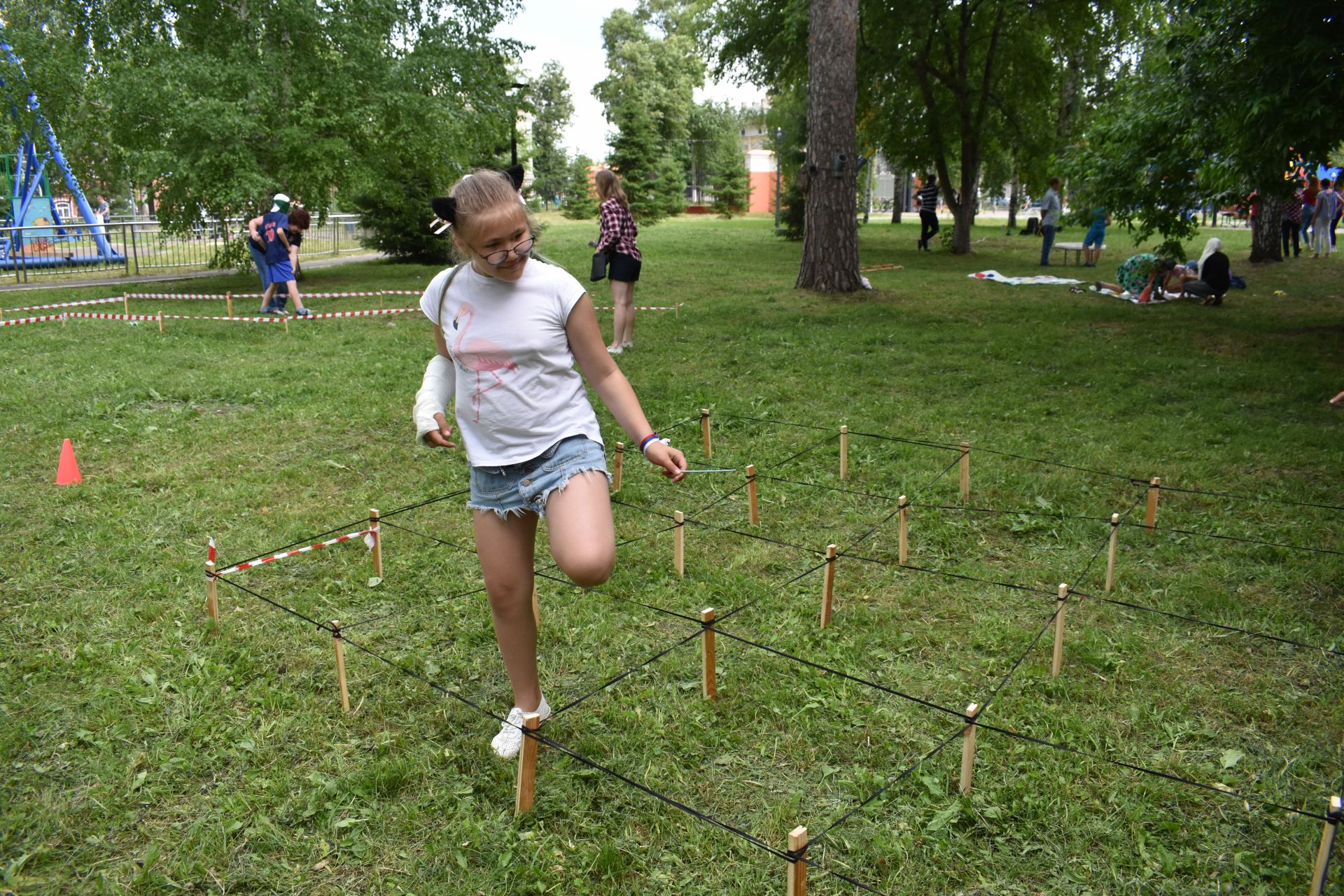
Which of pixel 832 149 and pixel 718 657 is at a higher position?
pixel 832 149

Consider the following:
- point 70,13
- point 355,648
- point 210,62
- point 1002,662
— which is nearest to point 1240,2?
point 1002,662

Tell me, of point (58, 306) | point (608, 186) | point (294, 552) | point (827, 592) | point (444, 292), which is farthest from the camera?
point (58, 306)

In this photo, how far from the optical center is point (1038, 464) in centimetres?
621

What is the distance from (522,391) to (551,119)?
67.9 metres

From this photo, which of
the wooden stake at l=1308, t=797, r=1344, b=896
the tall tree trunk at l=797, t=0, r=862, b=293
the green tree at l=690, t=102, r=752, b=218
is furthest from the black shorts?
the green tree at l=690, t=102, r=752, b=218

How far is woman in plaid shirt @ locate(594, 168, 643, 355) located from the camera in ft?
29.9

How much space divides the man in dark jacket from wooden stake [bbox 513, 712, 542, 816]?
13140mm

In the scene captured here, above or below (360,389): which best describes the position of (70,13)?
above

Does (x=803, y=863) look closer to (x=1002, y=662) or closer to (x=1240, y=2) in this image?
(x=1002, y=662)

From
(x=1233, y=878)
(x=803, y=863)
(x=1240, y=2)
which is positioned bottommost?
(x=1233, y=878)

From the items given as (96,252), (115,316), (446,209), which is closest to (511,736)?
(446,209)

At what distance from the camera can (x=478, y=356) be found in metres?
2.88

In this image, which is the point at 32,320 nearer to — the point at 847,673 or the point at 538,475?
the point at 538,475

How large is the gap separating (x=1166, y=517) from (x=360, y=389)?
640 cm
